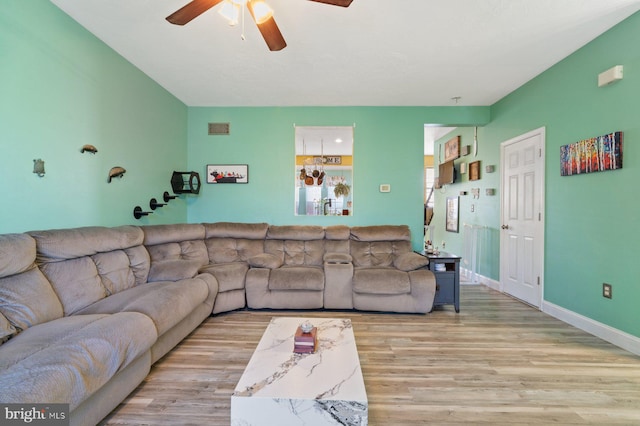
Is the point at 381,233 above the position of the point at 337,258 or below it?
above

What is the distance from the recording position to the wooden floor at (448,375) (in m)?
1.60

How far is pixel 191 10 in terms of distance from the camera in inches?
69.6

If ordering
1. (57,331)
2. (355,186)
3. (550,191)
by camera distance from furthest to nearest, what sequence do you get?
(355,186)
(550,191)
(57,331)

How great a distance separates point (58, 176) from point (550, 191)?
16.1 feet

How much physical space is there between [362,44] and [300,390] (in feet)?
9.30

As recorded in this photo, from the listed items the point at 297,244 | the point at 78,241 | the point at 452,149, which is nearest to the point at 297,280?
the point at 297,244

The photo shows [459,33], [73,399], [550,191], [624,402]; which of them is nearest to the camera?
[73,399]

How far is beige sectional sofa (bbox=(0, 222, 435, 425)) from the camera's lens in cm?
132

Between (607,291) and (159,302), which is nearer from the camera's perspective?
(159,302)

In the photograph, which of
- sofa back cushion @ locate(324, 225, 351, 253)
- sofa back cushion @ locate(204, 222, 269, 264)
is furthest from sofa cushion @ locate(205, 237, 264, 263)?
sofa back cushion @ locate(324, 225, 351, 253)

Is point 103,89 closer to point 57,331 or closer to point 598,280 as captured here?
point 57,331

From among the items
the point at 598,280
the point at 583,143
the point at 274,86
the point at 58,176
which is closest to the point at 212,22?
the point at 274,86

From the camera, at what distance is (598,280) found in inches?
103

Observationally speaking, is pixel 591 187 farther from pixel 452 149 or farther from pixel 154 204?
pixel 154 204
